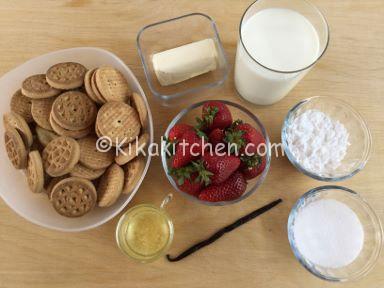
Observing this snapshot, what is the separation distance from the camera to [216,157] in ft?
2.69

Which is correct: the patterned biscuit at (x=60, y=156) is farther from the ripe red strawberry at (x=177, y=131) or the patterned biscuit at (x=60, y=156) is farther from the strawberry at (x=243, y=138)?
the strawberry at (x=243, y=138)

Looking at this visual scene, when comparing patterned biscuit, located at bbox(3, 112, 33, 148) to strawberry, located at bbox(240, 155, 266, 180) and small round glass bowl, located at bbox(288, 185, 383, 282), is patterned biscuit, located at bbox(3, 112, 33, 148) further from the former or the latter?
small round glass bowl, located at bbox(288, 185, 383, 282)

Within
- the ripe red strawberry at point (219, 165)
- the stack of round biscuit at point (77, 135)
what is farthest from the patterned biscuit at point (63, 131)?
the ripe red strawberry at point (219, 165)

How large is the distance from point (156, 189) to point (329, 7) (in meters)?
0.75

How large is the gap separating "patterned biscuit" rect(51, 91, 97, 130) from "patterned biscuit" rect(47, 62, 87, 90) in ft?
0.07

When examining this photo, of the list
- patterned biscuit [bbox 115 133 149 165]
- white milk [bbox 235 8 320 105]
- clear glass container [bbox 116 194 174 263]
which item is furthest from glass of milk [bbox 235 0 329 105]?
clear glass container [bbox 116 194 174 263]

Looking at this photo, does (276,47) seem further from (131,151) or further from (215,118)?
(131,151)

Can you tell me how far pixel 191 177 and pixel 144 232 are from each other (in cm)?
19

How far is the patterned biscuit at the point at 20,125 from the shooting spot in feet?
2.86

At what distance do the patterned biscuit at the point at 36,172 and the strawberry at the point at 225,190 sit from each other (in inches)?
14.7

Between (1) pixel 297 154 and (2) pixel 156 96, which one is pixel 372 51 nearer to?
(1) pixel 297 154

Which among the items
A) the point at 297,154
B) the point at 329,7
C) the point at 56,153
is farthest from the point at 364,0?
the point at 56,153

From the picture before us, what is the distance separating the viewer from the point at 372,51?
1063 mm

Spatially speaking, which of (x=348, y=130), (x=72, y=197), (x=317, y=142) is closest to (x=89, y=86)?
(x=72, y=197)
